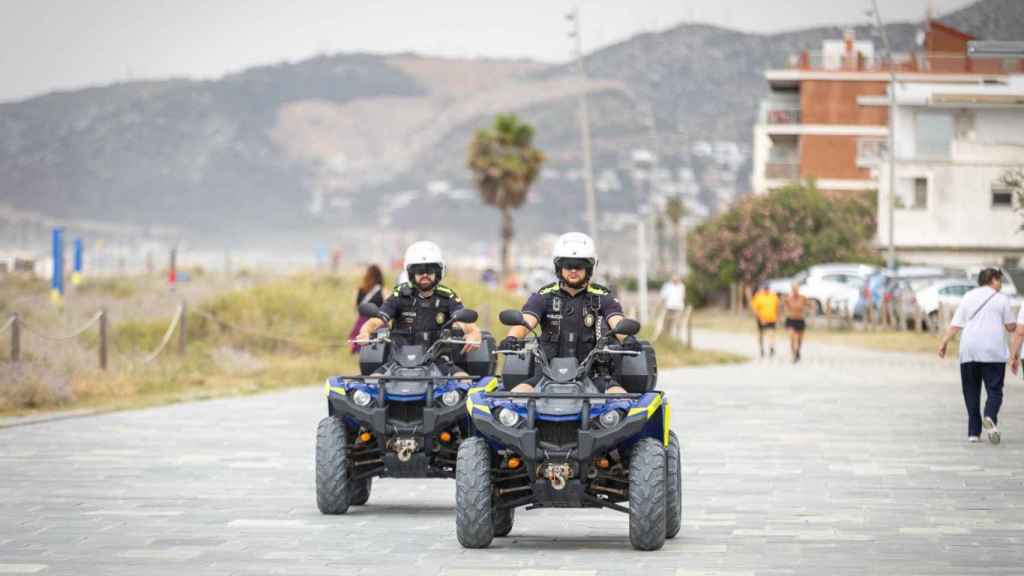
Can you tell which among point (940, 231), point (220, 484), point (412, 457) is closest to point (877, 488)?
point (412, 457)

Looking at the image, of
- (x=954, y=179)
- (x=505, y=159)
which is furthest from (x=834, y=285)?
(x=505, y=159)

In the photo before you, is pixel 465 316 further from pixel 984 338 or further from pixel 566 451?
pixel 984 338

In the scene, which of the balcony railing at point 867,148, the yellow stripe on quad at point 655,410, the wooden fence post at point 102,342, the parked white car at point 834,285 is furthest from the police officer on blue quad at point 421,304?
the balcony railing at point 867,148

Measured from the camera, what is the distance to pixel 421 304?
14945 mm

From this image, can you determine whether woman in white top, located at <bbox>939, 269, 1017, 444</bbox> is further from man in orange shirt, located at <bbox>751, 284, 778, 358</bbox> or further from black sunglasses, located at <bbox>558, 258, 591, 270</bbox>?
man in orange shirt, located at <bbox>751, 284, 778, 358</bbox>

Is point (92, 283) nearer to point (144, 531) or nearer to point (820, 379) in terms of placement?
point (820, 379)

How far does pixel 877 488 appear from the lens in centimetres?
1577

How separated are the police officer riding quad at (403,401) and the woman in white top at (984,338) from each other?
6871 mm

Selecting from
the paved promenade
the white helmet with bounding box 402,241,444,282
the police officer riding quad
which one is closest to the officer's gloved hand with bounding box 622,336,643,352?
the paved promenade

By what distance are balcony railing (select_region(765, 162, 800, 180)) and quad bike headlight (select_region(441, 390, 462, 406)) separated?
92.8 meters

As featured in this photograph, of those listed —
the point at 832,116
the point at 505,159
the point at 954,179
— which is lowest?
the point at 954,179

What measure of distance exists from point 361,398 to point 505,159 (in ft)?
291

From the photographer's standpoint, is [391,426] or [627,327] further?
[391,426]

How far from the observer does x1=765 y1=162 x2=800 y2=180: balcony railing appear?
106 m
